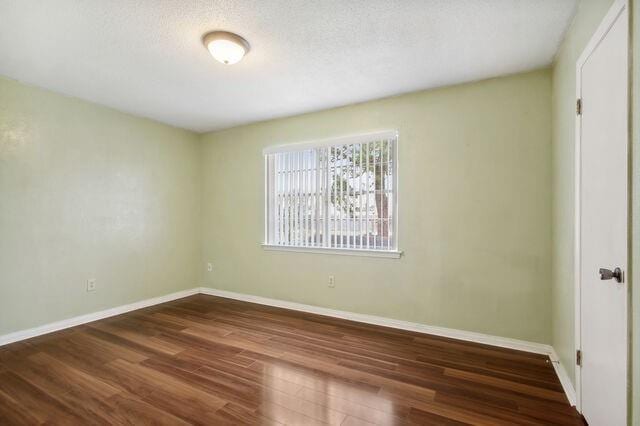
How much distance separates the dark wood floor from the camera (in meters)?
1.86

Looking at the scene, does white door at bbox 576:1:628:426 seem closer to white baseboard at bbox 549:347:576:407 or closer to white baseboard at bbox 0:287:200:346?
white baseboard at bbox 549:347:576:407

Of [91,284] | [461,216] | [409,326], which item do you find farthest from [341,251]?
[91,284]

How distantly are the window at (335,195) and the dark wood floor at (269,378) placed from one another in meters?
1.01

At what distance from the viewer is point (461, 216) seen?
2.99 meters

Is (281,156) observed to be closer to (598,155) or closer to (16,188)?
(16,188)

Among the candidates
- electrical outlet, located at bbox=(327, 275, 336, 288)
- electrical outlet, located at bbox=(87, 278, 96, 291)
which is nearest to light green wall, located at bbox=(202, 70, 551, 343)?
electrical outlet, located at bbox=(327, 275, 336, 288)

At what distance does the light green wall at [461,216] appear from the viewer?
2707mm

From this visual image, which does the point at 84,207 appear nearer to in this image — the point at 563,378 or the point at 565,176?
the point at 565,176

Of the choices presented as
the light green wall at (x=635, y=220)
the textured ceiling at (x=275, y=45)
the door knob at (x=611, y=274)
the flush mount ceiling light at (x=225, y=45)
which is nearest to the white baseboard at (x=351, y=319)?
→ the light green wall at (x=635, y=220)

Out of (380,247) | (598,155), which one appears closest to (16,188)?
(380,247)

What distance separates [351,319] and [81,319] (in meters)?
2.99

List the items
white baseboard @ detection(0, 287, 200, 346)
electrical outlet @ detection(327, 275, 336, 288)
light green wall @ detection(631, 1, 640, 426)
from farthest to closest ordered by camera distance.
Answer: electrical outlet @ detection(327, 275, 336, 288) < white baseboard @ detection(0, 287, 200, 346) < light green wall @ detection(631, 1, 640, 426)

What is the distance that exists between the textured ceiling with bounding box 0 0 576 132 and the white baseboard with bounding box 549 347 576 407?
240 centimetres

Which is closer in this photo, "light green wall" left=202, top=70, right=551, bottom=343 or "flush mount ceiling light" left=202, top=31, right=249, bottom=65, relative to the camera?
"flush mount ceiling light" left=202, top=31, right=249, bottom=65
